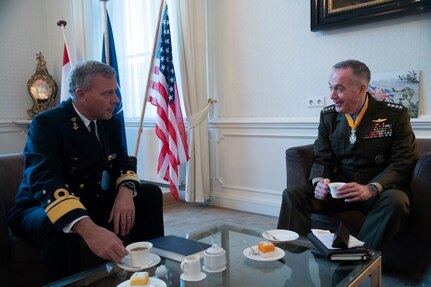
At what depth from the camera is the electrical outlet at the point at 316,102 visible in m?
2.54

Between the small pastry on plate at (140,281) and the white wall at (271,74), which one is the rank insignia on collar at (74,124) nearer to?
the small pastry on plate at (140,281)

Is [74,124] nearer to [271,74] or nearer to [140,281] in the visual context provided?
[140,281]

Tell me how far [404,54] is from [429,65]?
160mm

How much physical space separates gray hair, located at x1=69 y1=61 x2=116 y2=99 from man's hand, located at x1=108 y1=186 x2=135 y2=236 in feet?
1.56

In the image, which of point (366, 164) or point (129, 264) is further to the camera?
point (366, 164)

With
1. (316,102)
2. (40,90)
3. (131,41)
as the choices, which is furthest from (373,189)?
(40,90)

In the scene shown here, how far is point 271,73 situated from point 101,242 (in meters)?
2.06

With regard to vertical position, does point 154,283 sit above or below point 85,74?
below

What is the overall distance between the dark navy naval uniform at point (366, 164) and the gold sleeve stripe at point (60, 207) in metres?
1.00

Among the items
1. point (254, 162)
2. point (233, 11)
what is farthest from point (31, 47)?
point (254, 162)

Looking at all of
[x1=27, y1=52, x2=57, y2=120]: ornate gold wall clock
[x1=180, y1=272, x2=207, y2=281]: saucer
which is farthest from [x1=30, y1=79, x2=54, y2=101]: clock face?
[x1=180, y1=272, x2=207, y2=281]: saucer

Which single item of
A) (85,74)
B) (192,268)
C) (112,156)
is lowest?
(192,268)

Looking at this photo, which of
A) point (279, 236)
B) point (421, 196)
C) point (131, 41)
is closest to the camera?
point (279, 236)

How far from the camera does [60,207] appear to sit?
3.89ft
